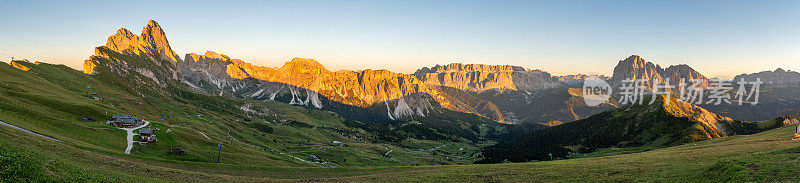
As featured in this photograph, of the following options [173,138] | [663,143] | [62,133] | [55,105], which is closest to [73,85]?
[55,105]

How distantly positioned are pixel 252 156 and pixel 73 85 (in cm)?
14016

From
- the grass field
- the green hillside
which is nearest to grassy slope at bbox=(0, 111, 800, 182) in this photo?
the green hillside

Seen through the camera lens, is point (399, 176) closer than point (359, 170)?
Yes

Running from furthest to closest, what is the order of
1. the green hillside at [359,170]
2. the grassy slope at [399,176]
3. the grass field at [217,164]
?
1. the grass field at [217,164]
2. the grassy slope at [399,176]
3. the green hillside at [359,170]

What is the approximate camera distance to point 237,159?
110m

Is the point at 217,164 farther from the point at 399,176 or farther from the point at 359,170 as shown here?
the point at 399,176

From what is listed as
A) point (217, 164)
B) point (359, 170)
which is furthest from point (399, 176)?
point (217, 164)

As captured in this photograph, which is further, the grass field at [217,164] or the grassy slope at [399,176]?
the grass field at [217,164]

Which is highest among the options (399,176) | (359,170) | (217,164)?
(399,176)

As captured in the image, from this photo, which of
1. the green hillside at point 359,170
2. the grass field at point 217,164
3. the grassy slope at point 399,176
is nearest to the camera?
the green hillside at point 359,170

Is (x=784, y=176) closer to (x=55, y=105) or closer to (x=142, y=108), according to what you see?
(x=55, y=105)

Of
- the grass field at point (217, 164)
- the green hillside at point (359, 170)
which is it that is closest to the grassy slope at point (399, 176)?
the green hillside at point (359, 170)

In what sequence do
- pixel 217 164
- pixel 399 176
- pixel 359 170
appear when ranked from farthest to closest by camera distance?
pixel 359 170 < pixel 217 164 < pixel 399 176

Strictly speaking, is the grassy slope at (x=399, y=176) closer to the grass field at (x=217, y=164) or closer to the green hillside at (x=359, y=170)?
the green hillside at (x=359, y=170)
